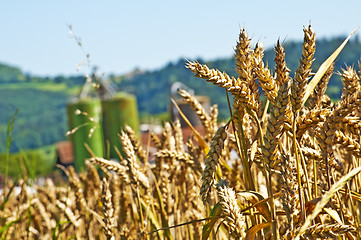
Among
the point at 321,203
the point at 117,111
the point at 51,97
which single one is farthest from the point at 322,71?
the point at 51,97

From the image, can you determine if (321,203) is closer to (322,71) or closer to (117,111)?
(322,71)

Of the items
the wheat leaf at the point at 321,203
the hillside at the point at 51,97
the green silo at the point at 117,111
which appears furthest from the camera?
the hillside at the point at 51,97

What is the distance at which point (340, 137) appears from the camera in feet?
Result: 3.11

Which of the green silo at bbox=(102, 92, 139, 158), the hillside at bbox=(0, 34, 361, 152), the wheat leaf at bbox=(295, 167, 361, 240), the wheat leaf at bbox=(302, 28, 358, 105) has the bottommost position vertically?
the wheat leaf at bbox=(295, 167, 361, 240)

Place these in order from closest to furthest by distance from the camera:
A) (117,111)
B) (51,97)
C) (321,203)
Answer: (321,203)
(117,111)
(51,97)

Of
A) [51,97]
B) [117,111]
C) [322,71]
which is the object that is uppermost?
[51,97]

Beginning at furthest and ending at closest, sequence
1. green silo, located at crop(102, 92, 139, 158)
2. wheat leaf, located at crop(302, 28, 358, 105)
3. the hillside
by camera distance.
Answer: the hillside → green silo, located at crop(102, 92, 139, 158) → wheat leaf, located at crop(302, 28, 358, 105)

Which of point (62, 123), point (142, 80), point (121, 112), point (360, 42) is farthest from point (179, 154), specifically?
point (142, 80)

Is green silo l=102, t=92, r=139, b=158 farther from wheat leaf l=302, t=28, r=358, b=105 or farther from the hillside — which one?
the hillside

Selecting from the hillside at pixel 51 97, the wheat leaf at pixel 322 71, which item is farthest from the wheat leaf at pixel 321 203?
the hillside at pixel 51 97

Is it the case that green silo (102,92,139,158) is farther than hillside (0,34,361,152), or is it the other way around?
hillside (0,34,361,152)

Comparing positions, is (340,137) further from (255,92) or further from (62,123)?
(62,123)

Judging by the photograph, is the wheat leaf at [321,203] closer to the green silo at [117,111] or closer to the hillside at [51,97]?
the green silo at [117,111]

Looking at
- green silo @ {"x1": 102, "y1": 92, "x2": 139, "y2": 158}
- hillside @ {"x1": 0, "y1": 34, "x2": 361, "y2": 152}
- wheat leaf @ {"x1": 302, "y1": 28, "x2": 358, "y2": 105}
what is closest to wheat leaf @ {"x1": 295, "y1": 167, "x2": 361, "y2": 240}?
wheat leaf @ {"x1": 302, "y1": 28, "x2": 358, "y2": 105}
